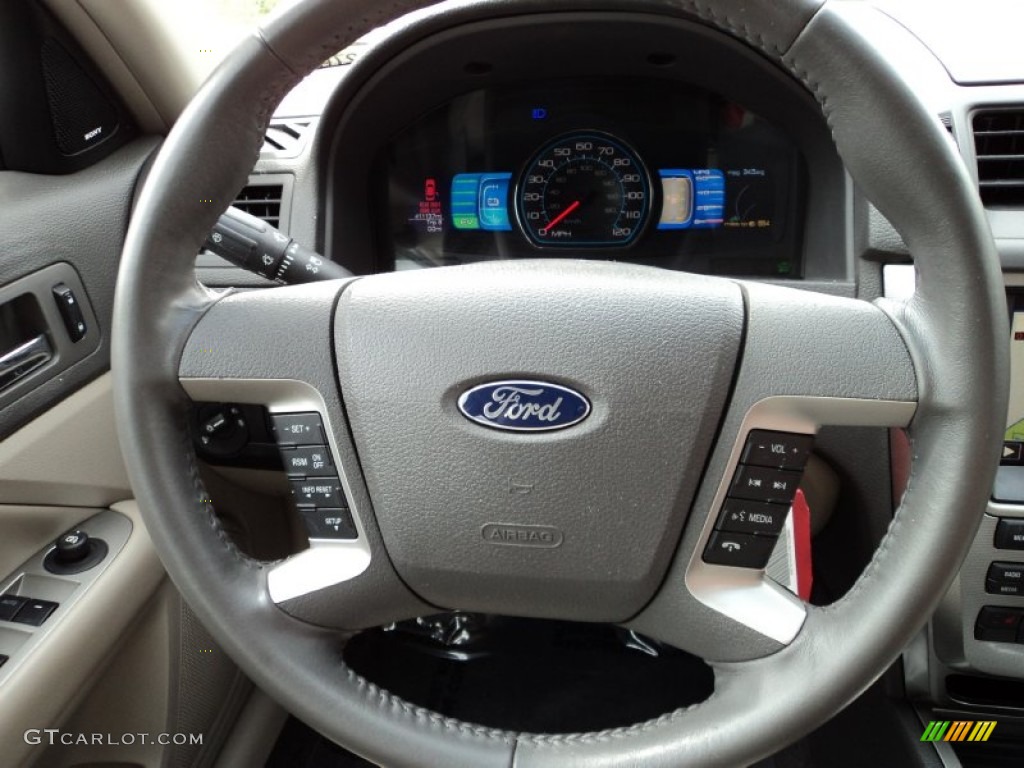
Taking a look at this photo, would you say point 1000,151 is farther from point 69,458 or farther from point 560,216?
point 69,458

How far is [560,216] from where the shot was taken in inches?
60.0

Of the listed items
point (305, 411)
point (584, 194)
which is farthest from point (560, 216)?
point (305, 411)

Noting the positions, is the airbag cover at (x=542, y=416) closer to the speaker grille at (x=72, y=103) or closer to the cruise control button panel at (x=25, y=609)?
the cruise control button panel at (x=25, y=609)

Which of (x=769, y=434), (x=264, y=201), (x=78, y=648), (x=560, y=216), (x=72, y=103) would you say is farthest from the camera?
(x=560, y=216)

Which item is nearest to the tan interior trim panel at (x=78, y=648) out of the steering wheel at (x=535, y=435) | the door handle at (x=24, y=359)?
the door handle at (x=24, y=359)

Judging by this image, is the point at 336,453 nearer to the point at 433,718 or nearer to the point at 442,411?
the point at 442,411

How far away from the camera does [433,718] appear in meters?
0.81

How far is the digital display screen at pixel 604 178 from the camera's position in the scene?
146cm

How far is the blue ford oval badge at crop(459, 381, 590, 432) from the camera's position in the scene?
0.78m

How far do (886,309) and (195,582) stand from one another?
0.63m

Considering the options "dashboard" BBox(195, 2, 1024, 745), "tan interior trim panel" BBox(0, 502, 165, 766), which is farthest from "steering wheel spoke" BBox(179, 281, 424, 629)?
"dashboard" BBox(195, 2, 1024, 745)

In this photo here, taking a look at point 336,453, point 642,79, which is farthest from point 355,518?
point 642,79

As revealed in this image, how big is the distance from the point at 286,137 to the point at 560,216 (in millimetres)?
452

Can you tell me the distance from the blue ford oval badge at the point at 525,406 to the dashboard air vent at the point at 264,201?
2.42 ft
